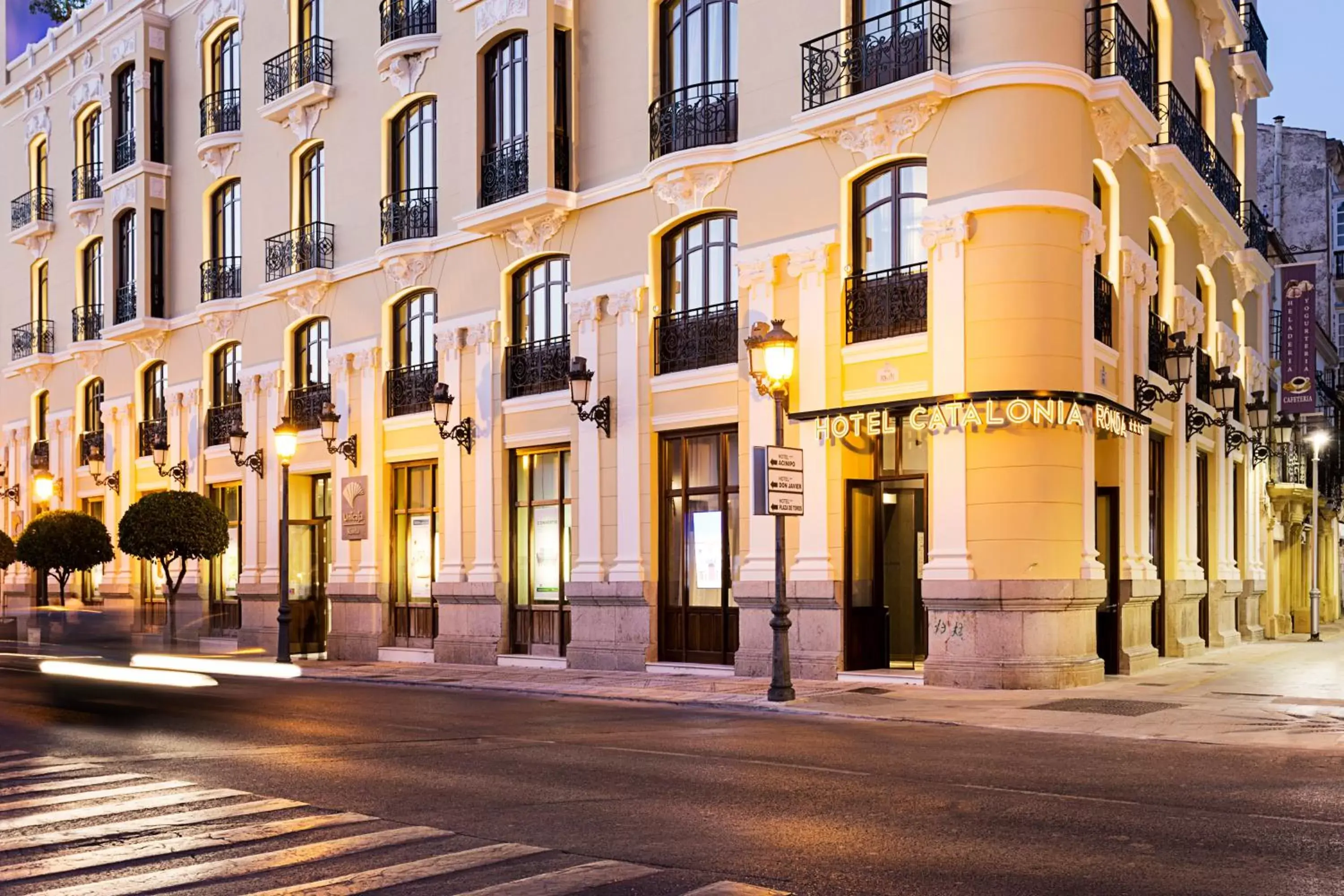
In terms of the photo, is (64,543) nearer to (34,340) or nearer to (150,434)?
(150,434)

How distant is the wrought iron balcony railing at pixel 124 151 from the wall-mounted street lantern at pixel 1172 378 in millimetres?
26490

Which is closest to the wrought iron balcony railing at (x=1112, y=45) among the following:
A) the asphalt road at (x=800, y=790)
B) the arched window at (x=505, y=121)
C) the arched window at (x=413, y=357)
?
the arched window at (x=505, y=121)

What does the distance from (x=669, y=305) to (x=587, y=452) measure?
114 inches

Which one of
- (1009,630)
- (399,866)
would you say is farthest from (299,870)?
(1009,630)

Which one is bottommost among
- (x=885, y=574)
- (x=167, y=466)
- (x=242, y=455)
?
(x=885, y=574)

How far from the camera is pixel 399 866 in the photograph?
7934 millimetres

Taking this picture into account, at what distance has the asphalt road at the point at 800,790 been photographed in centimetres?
780

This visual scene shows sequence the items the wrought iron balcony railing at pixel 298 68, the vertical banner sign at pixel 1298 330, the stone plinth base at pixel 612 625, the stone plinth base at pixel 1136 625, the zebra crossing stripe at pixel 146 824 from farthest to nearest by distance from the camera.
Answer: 1. the vertical banner sign at pixel 1298 330
2. the wrought iron balcony railing at pixel 298 68
3. the stone plinth base at pixel 612 625
4. the stone plinth base at pixel 1136 625
5. the zebra crossing stripe at pixel 146 824

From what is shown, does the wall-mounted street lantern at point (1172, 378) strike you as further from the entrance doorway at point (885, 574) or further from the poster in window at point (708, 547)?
the poster in window at point (708, 547)

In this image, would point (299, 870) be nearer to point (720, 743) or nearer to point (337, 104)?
point (720, 743)

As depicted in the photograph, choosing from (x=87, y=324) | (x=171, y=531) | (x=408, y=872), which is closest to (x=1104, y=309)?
(x=408, y=872)

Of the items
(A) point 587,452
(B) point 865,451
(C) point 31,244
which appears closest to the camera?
(B) point 865,451

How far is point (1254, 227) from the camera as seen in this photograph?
101 ft

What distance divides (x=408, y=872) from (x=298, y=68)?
2656 cm
